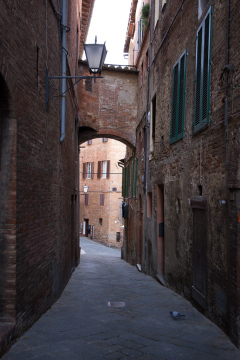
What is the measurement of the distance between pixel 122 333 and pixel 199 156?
10.6 feet

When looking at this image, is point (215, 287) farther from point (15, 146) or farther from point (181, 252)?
point (15, 146)

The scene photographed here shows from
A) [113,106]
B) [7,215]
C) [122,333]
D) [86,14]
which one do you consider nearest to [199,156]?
[122,333]

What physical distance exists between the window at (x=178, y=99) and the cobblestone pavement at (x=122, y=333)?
3.57 m

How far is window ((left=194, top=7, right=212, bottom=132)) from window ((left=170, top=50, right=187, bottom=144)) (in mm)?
968

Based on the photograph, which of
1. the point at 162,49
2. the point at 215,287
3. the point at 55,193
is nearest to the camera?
the point at 215,287

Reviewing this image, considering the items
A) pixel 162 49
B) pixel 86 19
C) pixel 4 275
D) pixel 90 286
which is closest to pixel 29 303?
pixel 4 275

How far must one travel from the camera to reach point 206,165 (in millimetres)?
6168

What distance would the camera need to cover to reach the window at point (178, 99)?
7941mm

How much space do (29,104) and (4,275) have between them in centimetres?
226

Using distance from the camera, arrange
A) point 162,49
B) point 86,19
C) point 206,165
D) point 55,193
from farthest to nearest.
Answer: point 86,19
point 162,49
point 55,193
point 206,165

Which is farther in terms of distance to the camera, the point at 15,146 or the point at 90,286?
the point at 90,286

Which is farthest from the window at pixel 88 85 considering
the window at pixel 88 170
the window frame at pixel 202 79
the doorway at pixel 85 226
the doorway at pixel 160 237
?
the doorway at pixel 85 226

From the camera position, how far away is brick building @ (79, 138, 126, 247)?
32688 millimetres

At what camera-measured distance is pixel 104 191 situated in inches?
1328
